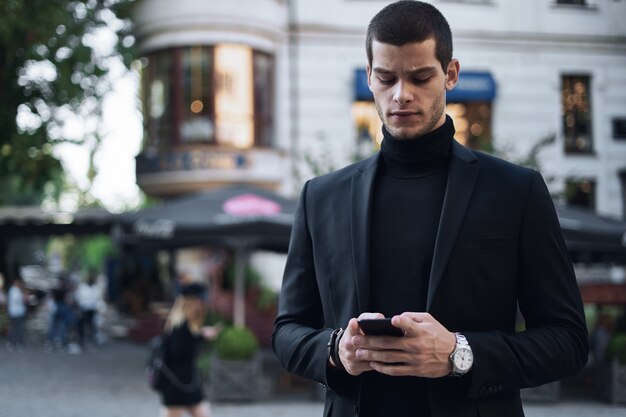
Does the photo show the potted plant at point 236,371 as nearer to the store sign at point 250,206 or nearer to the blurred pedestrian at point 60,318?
the store sign at point 250,206

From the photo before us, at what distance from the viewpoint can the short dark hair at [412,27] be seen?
76.4 inches

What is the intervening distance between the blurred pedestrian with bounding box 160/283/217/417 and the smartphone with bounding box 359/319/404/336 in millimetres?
6291

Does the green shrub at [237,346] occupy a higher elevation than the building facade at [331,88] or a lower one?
lower

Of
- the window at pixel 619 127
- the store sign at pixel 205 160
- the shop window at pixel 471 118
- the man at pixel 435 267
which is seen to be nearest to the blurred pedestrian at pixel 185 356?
the man at pixel 435 267

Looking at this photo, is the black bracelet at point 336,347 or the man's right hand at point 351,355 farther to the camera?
the black bracelet at point 336,347

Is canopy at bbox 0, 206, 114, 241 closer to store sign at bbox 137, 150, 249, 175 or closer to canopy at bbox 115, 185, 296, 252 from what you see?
store sign at bbox 137, 150, 249, 175

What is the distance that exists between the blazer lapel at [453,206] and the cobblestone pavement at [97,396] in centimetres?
919

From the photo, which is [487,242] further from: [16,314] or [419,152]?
[16,314]

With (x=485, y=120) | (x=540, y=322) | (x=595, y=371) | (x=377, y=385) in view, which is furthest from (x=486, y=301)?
Answer: (x=485, y=120)

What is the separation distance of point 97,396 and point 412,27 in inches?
467

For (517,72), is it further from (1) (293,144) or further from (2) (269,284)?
(2) (269,284)

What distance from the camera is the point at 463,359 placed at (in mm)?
1812

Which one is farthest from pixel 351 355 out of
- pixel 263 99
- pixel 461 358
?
pixel 263 99

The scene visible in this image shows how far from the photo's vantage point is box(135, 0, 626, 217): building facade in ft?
63.2
